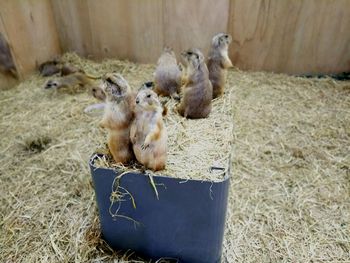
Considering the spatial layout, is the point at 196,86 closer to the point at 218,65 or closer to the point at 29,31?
the point at 218,65

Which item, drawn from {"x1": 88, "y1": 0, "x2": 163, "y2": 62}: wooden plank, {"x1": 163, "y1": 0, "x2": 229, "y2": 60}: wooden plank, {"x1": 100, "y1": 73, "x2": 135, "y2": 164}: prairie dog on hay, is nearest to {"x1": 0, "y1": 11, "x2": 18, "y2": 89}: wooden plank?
{"x1": 88, "y1": 0, "x2": 163, "y2": 62}: wooden plank

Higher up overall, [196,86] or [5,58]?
[196,86]

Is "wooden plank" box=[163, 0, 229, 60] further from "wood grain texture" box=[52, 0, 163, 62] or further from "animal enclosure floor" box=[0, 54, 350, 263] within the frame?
"animal enclosure floor" box=[0, 54, 350, 263]

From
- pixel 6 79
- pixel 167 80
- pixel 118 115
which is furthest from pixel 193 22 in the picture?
pixel 118 115

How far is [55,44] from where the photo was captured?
3828 millimetres

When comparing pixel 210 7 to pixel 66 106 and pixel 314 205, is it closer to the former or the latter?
pixel 66 106

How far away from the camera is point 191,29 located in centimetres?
350

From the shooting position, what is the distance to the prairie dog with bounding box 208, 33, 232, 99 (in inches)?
85.9

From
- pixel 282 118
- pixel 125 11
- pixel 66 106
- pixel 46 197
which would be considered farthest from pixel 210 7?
pixel 46 197

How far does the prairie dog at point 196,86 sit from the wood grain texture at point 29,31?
2158mm

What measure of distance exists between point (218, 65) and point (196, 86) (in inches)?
16.4

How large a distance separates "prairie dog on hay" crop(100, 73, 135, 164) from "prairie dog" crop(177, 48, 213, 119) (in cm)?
55

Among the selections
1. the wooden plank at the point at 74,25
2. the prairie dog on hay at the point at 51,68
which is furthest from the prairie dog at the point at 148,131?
the wooden plank at the point at 74,25

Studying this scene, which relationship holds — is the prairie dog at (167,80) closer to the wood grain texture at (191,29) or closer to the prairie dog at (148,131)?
the prairie dog at (148,131)
